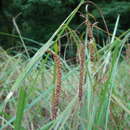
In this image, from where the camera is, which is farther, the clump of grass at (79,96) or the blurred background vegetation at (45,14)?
the blurred background vegetation at (45,14)

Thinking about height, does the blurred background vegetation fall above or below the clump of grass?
below

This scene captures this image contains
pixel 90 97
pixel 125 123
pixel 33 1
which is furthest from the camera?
pixel 33 1

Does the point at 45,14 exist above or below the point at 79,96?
below

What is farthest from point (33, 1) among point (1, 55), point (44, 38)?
point (1, 55)

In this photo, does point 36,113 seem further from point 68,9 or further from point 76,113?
point 68,9

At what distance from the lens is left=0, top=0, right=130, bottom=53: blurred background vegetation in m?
6.30

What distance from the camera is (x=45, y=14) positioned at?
703cm

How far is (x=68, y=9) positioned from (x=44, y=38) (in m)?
0.73

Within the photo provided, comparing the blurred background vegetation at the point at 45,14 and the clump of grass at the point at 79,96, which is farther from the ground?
the clump of grass at the point at 79,96

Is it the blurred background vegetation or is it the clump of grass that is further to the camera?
the blurred background vegetation

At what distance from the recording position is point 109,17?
6430 mm

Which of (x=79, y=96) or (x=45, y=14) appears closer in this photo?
(x=79, y=96)

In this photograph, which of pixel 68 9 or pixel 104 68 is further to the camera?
pixel 68 9

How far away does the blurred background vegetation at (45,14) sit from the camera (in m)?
6.30
